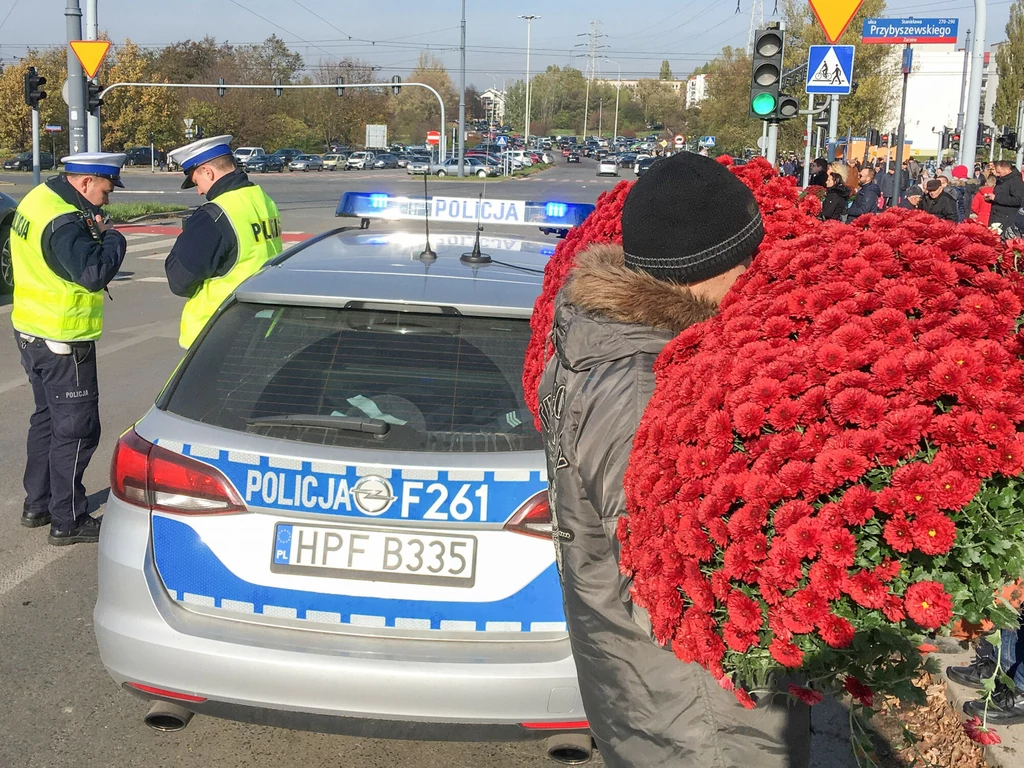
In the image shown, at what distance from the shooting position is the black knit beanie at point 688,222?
190 cm

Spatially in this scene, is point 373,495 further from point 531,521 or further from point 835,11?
point 835,11

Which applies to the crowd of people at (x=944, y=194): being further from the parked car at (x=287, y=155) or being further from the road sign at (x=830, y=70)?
the parked car at (x=287, y=155)

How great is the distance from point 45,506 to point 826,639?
16.5 ft

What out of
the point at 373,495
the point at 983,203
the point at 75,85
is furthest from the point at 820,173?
the point at 373,495

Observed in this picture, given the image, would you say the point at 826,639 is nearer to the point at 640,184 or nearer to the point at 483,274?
the point at 640,184

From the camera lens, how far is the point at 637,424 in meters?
1.80

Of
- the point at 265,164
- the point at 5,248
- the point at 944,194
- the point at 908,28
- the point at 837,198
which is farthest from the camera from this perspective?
the point at 265,164

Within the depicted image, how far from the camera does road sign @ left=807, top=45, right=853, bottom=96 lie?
14.5 metres

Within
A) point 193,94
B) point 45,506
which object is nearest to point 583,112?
point 193,94

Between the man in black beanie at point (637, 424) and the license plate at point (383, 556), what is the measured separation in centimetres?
99

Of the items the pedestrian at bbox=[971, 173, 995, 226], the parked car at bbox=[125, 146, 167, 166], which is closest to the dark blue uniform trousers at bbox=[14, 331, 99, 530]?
the pedestrian at bbox=[971, 173, 995, 226]

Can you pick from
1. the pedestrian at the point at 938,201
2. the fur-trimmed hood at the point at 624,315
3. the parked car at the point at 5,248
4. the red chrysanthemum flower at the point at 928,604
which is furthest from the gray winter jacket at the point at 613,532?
the pedestrian at the point at 938,201

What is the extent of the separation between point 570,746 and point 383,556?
2.46 feet

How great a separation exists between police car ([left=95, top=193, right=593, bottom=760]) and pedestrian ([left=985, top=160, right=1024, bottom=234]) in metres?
15.1
